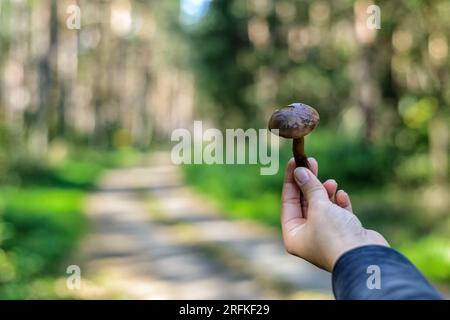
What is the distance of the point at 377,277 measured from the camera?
1.35 metres

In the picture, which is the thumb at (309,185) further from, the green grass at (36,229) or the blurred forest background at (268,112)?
the green grass at (36,229)

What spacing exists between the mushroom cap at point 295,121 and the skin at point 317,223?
101 millimetres

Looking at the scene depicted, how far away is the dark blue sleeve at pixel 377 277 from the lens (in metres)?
1.20

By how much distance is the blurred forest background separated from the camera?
1096cm

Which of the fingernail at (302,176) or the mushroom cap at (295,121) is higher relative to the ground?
the mushroom cap at (295,121)

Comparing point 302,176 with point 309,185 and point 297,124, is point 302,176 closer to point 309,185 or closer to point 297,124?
point 309,185

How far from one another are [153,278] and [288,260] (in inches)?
100

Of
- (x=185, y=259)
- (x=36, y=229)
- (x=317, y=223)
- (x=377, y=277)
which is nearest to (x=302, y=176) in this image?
(x=317, y=223)

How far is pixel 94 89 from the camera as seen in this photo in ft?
152

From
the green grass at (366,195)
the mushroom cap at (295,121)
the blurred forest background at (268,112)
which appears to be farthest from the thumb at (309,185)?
the green grass at (366,195)

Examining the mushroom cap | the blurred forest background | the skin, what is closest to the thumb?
the skin

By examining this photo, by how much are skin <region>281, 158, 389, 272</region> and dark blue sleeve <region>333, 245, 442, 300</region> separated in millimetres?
87

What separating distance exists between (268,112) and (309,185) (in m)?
20.9

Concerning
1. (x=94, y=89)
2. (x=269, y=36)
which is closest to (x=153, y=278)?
(x=269, y=36)
